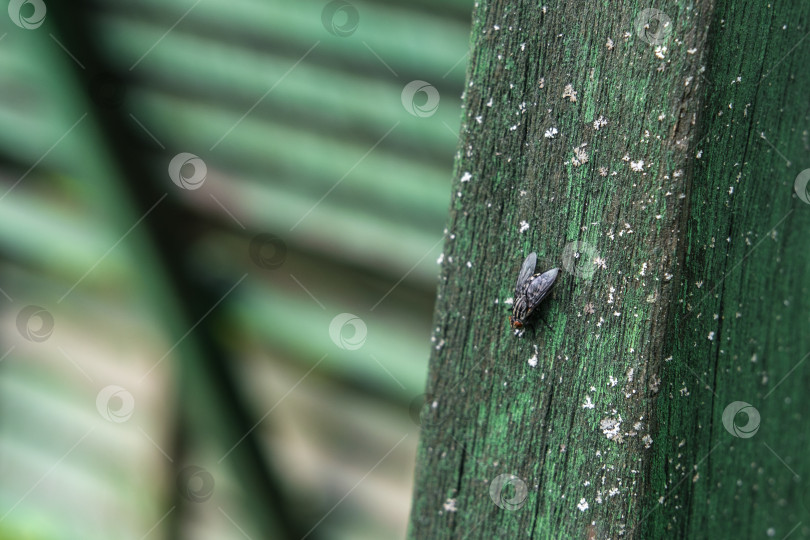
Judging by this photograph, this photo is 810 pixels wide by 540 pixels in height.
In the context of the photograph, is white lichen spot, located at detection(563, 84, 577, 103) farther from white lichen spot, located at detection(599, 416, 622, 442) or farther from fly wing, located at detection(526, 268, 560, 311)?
white lichen spot, located at detection(599, 416, 622, 442)

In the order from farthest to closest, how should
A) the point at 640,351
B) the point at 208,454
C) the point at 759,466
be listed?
the point at 208,454 → the point at 759,466 → the point at 640,351

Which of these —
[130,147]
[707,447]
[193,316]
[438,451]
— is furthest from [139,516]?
[707,447]

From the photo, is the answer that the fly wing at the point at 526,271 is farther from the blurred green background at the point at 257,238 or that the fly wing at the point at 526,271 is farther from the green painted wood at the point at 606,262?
the blurred green background at the point at 257,238

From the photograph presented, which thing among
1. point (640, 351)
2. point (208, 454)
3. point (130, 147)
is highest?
point (130, 147)

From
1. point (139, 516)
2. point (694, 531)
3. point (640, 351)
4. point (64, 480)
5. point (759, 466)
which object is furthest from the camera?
point (64, 480)

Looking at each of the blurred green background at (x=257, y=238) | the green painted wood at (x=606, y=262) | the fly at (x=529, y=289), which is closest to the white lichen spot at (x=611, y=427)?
the green painted wood at (x=606, y=262)

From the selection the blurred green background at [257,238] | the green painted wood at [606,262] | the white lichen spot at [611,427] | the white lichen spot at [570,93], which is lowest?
the white lichen spot at [611,427]

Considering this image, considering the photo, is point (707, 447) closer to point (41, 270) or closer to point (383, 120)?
point (383, 120)
